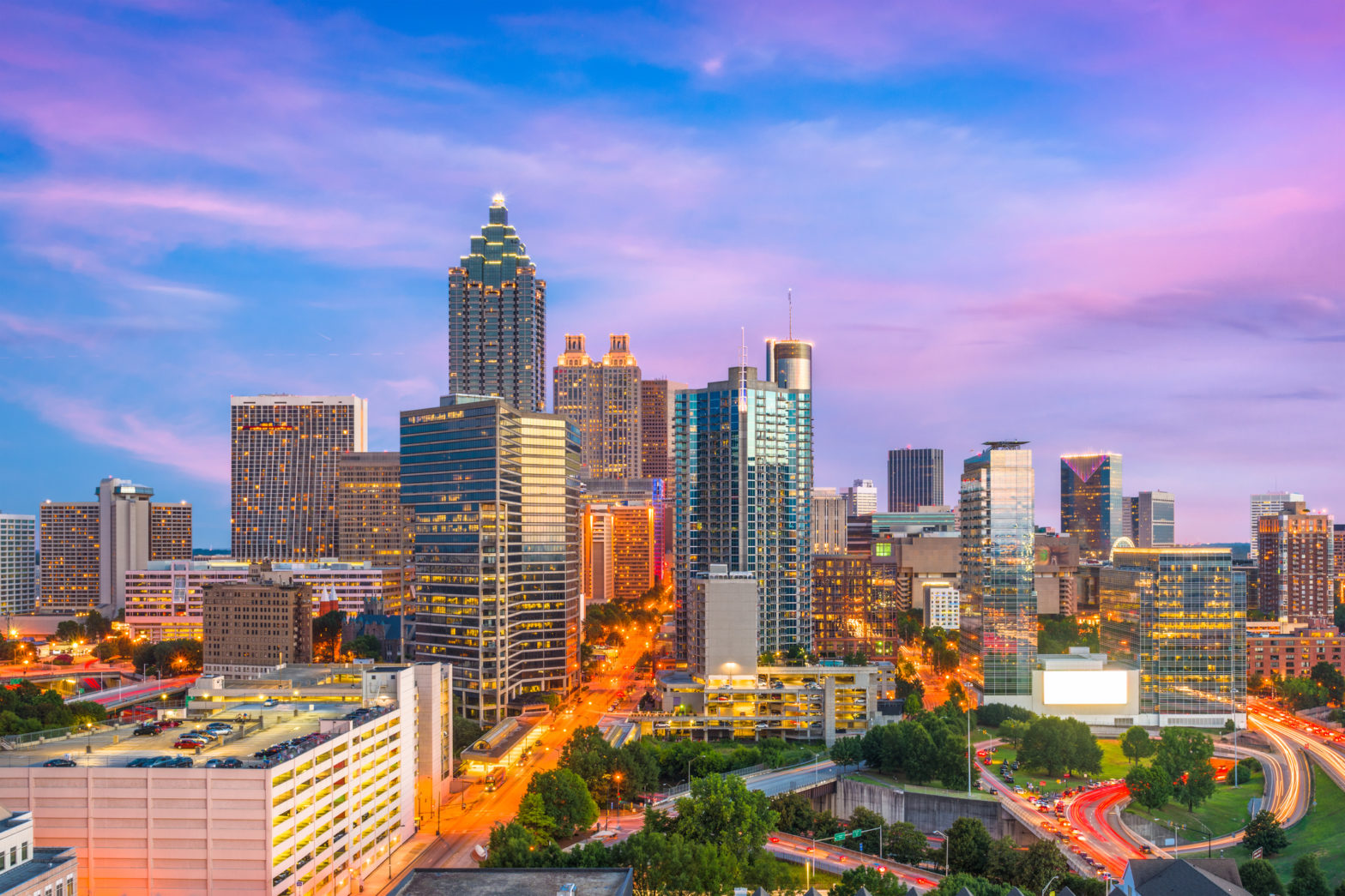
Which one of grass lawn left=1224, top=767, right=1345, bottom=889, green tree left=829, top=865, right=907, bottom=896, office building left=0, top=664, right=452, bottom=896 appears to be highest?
office building left=0, top=664, right=452, bottom=896

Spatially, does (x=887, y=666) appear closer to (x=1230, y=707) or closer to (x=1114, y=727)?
(x=1114, y=727)

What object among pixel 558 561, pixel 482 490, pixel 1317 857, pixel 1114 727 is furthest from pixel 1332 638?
pixel 482 490

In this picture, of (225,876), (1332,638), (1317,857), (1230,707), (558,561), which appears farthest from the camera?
(1332,638)

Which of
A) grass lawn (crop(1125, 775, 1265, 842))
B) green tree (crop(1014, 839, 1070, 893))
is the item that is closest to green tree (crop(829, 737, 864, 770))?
grass lawn (crop(1125, 775, 1265, 842))

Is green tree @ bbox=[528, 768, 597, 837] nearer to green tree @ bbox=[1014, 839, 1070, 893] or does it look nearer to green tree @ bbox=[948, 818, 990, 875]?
green tree @ bbox=[948, 818, 990, 875]

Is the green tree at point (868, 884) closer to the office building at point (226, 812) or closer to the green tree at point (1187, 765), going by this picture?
the office building at point (226, 812)

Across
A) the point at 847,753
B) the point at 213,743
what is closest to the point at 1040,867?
the point at 847,753

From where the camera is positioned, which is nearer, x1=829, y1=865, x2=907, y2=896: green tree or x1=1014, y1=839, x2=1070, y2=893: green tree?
x1=829, y1=865, x2=907, y2=896: green tree

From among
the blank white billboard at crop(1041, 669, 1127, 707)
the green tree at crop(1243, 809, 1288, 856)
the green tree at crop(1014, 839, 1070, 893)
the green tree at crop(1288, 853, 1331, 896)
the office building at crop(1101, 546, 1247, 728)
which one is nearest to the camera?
the green tree at crop(1288, 853, 1331, 896)
